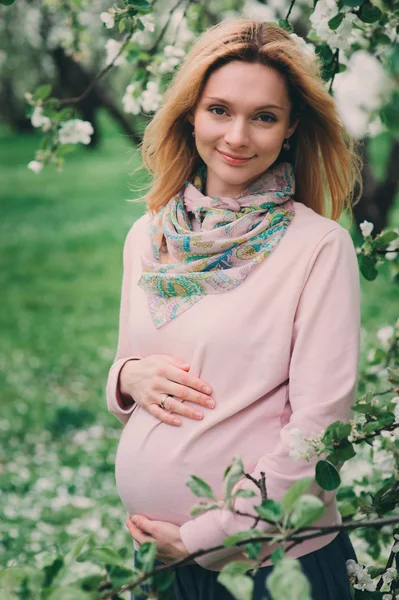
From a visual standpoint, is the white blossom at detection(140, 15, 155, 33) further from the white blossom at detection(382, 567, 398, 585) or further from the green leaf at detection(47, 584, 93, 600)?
the green leaf at detection(47, 584, 93, 600)

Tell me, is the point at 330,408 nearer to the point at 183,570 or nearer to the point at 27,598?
the point at 183,570

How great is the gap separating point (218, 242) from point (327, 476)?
2.00 feet

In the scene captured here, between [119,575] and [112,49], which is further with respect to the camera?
[112,49]

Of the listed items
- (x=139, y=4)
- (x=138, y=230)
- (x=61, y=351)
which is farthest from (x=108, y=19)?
(x=61, y=351)

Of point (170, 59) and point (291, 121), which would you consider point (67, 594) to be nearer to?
point (291, 121)

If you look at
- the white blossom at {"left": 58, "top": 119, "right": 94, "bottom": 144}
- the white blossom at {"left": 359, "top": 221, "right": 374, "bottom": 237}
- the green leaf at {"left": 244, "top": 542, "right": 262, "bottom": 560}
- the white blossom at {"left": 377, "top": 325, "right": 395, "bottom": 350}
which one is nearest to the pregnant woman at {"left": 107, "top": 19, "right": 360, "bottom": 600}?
the white blossom at {"left": 359, "top": 221, "right": 374, "bottom": 237}

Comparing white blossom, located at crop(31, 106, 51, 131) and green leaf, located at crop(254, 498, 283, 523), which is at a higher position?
green leaf, located at crop(254, 498, 283, 523)

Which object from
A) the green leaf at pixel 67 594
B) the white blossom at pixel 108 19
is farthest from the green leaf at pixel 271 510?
the white blossom at pixel 108 19

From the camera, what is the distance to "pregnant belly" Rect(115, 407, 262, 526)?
6.30 feet

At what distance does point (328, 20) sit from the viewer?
2166 mm

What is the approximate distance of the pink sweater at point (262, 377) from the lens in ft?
6.00

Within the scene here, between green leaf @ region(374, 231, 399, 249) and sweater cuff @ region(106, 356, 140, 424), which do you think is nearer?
sweater cuff @ region(106, 356, 140, 424)

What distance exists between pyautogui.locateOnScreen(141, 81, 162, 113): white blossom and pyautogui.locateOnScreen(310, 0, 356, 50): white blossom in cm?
87

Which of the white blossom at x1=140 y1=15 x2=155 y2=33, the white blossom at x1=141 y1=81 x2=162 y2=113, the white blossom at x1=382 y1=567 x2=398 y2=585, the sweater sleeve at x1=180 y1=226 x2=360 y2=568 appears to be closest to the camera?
the sweater sleeve at x1=180 y1=226 x2=360 y2=568
